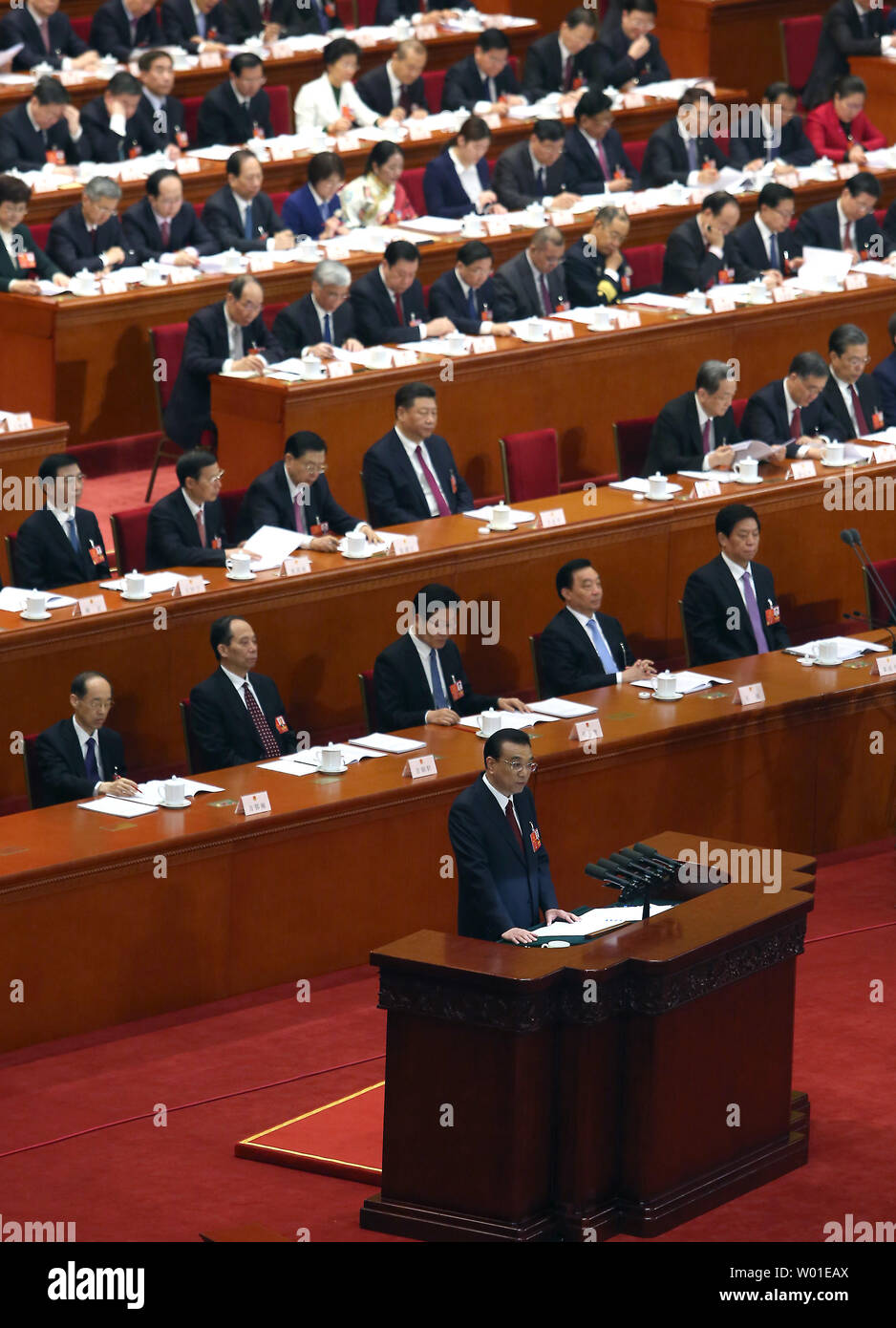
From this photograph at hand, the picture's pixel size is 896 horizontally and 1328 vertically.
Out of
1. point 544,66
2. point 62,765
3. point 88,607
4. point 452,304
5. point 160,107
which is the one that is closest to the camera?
point 62,765

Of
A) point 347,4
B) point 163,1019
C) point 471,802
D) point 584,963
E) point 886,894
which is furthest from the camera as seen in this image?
point 347,4

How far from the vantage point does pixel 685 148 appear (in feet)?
41.5

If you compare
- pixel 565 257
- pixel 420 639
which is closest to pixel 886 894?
pixel 420 639

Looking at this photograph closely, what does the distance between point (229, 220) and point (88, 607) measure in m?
3.86

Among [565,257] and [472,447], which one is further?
[565,257]

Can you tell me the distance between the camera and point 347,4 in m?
15.0

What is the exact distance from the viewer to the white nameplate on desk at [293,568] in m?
8.34

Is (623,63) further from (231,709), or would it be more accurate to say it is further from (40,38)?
(231,709)

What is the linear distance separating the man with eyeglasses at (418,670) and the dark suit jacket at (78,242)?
11.6 feet

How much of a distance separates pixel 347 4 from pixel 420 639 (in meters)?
8.04

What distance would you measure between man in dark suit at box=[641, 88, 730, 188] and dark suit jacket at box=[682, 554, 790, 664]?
4.33 metres

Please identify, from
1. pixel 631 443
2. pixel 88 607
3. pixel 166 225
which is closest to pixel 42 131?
pixel 166 225

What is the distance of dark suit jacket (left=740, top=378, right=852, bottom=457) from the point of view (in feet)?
32.9

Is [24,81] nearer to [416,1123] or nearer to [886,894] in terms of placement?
[886,894]
